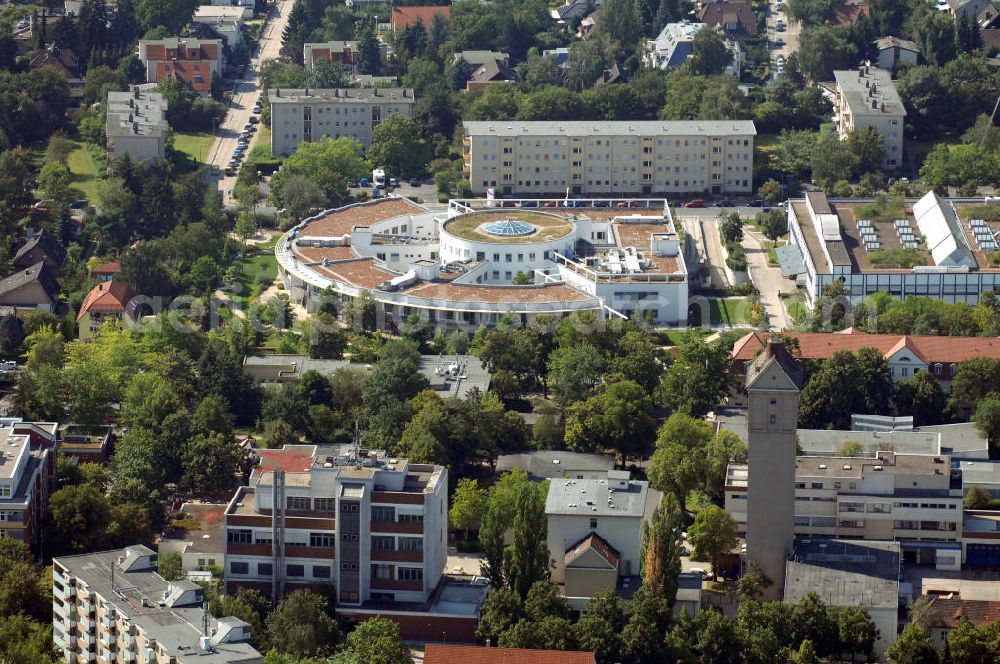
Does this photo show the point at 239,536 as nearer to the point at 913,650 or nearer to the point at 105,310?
the point at 913,650

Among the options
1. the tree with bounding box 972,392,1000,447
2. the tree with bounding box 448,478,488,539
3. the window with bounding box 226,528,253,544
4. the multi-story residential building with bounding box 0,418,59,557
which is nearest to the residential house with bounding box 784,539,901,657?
the tree with bounding box 448,478,488,539

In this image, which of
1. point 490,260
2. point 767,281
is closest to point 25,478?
point 490,260

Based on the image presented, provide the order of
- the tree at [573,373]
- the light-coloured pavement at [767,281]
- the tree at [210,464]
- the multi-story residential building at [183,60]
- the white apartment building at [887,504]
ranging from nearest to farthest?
the white apartment building at [887,504] → the tree at [210,464] → the tree at [573,373] → the light-coloured pavement at [767,281] → the multi-story residential building at [183,60]

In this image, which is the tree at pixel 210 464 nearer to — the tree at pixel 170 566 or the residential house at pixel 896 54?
the tree at pixel 170 566

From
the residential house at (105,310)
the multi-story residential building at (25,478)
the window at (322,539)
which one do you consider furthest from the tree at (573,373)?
the multi-story residential building at (25,478)

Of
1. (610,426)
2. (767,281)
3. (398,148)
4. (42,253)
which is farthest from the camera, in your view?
(398,148)

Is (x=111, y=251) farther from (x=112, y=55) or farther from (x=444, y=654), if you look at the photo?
(x=444, y=654)

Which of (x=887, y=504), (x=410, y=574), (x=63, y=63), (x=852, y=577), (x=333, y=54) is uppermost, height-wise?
(x=333, y=54)
